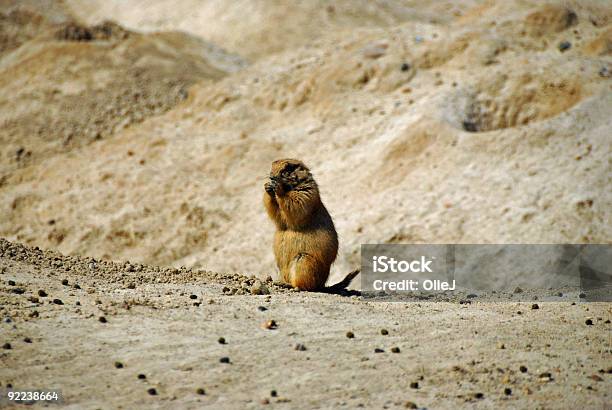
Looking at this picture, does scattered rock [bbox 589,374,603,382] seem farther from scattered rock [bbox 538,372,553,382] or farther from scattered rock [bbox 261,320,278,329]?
scattered rock [bbox 261,320,278,329]

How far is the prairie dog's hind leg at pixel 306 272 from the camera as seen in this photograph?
30.2ft

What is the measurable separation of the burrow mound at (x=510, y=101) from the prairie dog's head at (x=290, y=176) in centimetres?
743

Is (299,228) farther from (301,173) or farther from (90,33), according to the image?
(90,33)

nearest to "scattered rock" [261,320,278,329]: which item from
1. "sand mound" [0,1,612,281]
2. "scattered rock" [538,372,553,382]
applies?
"scattered rock" [538,372,553,382]

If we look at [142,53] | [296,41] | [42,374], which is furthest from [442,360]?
[296,41]

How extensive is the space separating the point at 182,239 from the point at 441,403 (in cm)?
1096

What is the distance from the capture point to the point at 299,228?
9.41 meters

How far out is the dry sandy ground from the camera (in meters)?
5.98

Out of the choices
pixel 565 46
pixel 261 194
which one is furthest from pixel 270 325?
pixel 565 46

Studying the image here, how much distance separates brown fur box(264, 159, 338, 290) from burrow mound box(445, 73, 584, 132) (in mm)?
7514

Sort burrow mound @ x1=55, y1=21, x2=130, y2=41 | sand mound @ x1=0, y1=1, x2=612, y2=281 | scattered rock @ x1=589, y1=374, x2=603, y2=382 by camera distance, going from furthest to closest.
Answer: burrow mound @ x1=55, y1=21, x2=130, y2=41
sand mound @ x1=0, y1=1, x2=612, y2=281
scattered rock @ x1=589, y1=374, x2=603, y2=382

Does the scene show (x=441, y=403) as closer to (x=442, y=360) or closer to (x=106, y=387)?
(x=442, y=360)

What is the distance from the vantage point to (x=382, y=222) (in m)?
14.8

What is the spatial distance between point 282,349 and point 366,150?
10.5 metres
